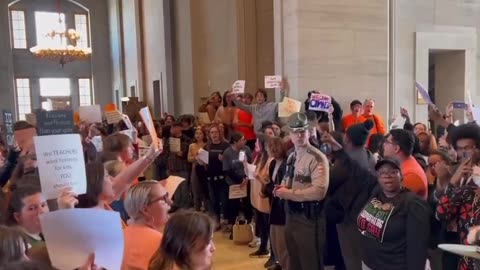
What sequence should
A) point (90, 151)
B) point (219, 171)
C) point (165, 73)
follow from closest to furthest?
point (90, 151) < point (219, 171) < point (165, 73)

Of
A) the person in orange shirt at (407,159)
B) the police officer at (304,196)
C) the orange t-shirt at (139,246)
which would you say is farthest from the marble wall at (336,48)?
the orange t-shirt at (139,246)

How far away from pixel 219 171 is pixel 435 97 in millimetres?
6113

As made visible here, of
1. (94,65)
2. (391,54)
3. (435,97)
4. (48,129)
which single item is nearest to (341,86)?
(391,54)

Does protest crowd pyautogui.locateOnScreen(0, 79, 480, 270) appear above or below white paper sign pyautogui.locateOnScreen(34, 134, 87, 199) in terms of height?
below

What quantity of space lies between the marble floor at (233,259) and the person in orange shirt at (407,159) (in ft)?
7.54

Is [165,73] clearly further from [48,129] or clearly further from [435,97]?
[48,129]

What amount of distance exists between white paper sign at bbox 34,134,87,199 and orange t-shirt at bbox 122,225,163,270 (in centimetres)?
34

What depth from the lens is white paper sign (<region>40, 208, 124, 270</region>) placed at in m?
1.69

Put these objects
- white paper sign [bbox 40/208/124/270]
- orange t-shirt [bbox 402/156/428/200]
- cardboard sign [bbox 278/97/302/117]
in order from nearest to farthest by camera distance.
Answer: white paper sign [bbox 40/208/124/270] → orange t-shirt [bbox 402/156/428/200] → cardboard sign [bbox 278/97/302/117]

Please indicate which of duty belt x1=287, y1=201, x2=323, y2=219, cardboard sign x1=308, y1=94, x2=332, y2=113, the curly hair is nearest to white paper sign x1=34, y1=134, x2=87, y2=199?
duty belt x1=287, y1=201, x2=323, y2=219

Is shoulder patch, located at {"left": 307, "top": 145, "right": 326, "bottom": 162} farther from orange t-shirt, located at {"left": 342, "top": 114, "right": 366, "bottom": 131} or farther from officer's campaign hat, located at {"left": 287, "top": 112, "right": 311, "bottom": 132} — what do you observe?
orange t-shirt, located at {"left": 342, "top": 114, "right": 366, "bottom": 131}

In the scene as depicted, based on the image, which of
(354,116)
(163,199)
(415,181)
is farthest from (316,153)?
(354,116)

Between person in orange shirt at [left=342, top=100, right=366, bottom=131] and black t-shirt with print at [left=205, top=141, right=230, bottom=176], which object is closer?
black t-shirt with print at [left=205, top=141, right=230, bottom=176]

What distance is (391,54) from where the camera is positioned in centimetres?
855
